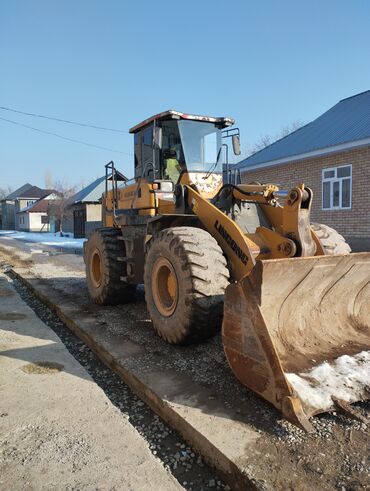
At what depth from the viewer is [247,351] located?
3.18 m

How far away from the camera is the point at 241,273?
14.5 feet

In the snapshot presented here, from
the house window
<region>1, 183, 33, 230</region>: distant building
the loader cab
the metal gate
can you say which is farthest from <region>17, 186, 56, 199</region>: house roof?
the loader cab

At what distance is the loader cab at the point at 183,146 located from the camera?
234 inches

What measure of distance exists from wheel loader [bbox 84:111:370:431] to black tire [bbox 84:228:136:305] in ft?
0.06

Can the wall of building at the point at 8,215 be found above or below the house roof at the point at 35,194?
below

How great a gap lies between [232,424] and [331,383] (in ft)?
2.85

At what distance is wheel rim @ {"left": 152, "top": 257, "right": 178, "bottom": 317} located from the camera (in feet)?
15.3

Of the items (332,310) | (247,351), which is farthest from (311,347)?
(247,351)

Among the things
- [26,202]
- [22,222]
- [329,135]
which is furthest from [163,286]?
[26,202]

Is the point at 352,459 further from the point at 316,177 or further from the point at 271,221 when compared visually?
the point at 316,177

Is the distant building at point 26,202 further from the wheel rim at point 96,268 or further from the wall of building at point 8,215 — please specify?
the wheel rim at point 96,268

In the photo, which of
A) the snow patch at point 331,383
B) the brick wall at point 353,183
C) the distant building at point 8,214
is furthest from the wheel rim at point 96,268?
the distant building at point 8,214

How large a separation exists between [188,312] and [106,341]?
1293 millimetres

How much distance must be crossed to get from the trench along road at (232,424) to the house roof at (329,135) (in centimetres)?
1011
